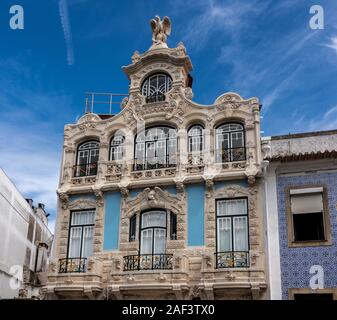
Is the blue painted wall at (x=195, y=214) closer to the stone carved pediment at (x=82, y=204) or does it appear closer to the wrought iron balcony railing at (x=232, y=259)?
the wrought iron balcony railing at (x=232, y=259)

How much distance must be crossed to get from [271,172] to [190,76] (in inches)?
243

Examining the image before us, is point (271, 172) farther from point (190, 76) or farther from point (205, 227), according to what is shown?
point (190, 76)

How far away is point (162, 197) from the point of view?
18500mm

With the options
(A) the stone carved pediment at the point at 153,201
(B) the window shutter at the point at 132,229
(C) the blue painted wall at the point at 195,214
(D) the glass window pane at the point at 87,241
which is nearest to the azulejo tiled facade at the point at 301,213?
(C) the blue painted wall at the point at 195,214

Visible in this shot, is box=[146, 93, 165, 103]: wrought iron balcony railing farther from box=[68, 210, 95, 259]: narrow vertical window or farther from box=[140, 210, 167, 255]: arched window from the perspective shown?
box=[68, 210, 95, 259]: narrow vertical window

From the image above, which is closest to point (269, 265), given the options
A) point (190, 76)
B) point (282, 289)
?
point (282, 289)

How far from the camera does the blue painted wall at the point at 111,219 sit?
61.0ft

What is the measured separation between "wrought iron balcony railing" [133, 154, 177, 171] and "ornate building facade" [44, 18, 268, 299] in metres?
0.05

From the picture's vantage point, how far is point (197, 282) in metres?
17.0

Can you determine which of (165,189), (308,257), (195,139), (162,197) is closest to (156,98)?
(195,139)

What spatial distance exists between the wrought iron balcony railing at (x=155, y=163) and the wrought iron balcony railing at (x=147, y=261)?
3249mm

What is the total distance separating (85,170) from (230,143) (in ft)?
18.3

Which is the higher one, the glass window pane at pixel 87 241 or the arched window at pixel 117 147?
the arched window at pixel 117 147

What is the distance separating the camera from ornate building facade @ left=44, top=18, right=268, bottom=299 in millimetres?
17031
